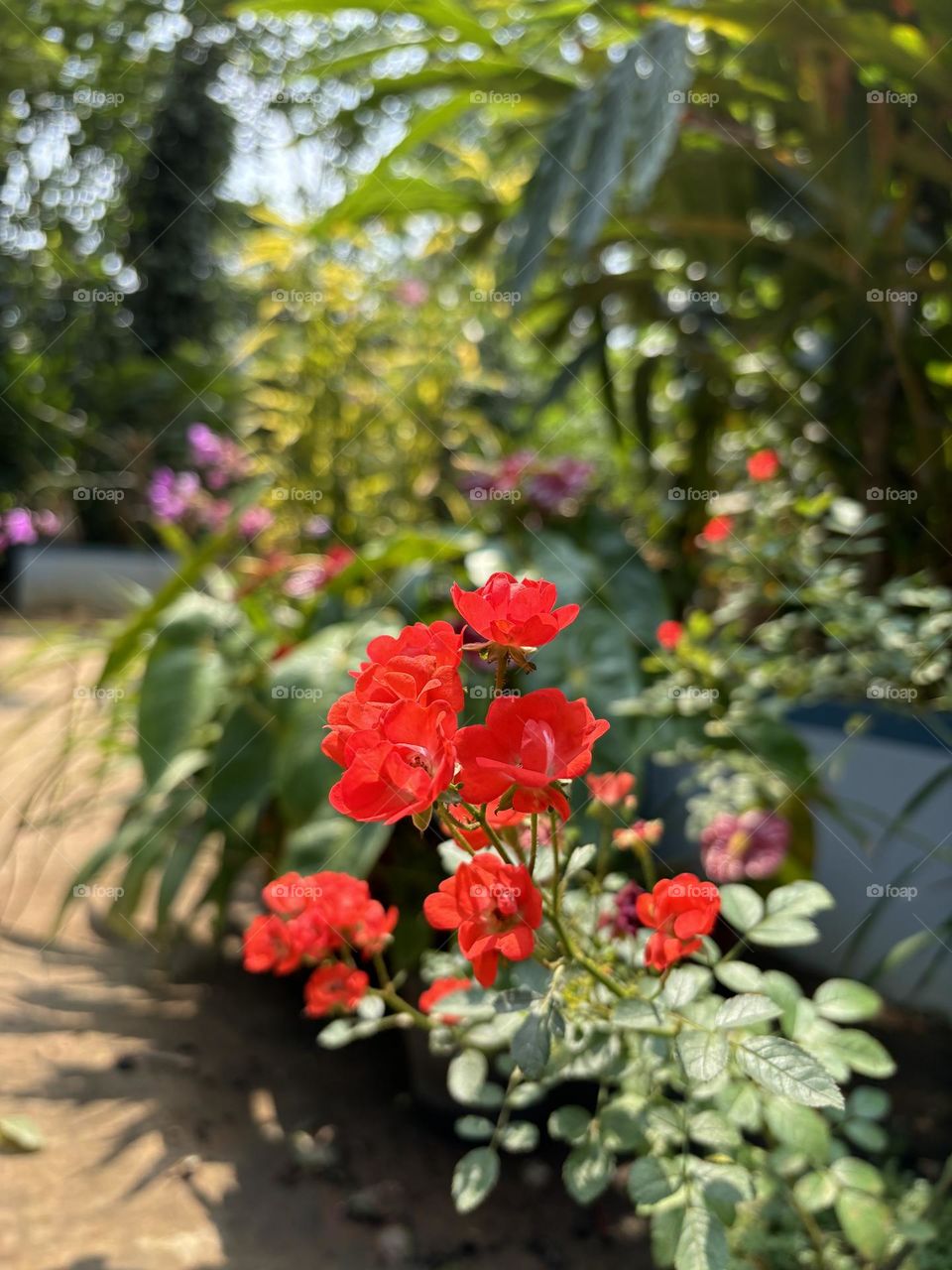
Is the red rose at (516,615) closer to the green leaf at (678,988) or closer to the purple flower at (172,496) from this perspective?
the green leaf at (678,988)

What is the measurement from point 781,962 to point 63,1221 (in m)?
1.12

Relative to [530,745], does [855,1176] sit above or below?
below

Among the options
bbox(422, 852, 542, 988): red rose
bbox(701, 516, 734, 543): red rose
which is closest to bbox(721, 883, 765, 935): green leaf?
bbox(422, 852, 542, 988): red rose

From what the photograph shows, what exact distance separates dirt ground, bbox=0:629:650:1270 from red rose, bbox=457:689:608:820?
0.80 m

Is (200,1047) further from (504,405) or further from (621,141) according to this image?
(504,405)

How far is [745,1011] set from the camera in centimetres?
52

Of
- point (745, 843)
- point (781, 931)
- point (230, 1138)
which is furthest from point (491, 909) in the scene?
point (230, 1138)

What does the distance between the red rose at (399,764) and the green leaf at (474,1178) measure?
353 mm

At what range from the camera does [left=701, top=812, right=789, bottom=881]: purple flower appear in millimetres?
1154

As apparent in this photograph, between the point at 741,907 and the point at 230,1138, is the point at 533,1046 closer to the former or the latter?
the point at 741,907

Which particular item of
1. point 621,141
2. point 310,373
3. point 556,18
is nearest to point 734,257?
point 556,18

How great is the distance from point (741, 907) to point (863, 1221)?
9.9 inches

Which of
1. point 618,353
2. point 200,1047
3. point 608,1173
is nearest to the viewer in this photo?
point 608,1173

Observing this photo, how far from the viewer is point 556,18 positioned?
4.90 ft
